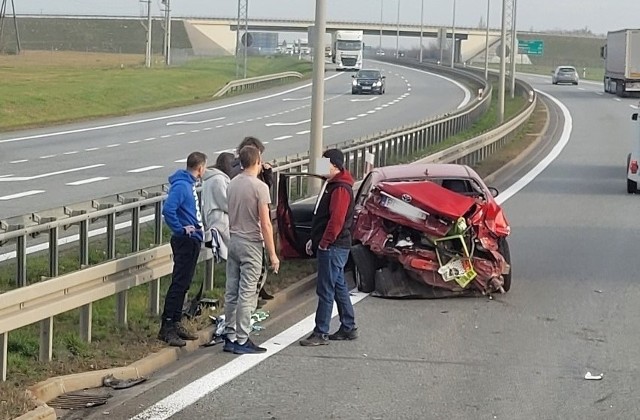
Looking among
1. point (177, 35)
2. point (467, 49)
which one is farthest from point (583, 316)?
point (467, 49)

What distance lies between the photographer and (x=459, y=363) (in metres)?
10.1

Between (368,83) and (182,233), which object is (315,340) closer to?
(182,233)

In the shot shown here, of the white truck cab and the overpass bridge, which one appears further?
the overpass bridge

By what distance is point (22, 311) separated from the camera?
864 centimetres

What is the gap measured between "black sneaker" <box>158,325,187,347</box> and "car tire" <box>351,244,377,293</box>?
337cm

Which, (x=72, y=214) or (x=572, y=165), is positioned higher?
(x=72, y=214)

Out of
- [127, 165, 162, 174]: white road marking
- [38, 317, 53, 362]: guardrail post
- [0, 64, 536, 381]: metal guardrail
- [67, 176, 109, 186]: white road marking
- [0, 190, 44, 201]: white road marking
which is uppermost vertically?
[0, 64, 536, 381]: metal guardrail

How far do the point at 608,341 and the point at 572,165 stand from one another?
69.5 ft

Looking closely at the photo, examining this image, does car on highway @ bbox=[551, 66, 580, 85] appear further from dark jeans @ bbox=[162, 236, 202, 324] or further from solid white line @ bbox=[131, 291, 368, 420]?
dark jeans @ bbox=[162, 236, 202, 324]

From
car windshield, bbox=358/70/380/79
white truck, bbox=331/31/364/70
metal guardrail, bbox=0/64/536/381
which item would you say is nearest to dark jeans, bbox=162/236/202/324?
metal guardrail, bbox=0/64/536/381

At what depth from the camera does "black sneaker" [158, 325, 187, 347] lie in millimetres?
10086

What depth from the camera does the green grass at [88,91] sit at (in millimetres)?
49438

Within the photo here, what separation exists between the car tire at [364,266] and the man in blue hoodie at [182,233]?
3037 millimetres

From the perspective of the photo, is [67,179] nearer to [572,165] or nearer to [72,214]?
[572,165]
